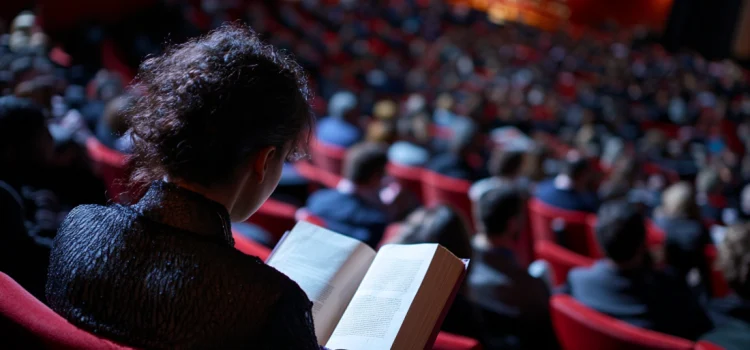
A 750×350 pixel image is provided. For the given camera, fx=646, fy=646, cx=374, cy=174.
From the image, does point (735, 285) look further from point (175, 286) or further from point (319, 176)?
point (319, 176)

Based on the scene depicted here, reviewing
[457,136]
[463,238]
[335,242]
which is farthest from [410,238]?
[457,136]

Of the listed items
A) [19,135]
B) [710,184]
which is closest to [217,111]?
[19,135]

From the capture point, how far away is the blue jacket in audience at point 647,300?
77.4 inches

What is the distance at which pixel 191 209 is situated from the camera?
851mm

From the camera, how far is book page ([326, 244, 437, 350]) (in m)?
0.93

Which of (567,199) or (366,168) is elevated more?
(366,168)

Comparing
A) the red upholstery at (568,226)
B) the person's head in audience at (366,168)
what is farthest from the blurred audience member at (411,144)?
the person's head in audience at (366,168)

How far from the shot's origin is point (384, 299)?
99 centimetres

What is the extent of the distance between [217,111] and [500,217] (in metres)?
1.41

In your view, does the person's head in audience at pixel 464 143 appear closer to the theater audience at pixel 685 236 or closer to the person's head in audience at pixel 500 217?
the theater audience at pixel 685 236

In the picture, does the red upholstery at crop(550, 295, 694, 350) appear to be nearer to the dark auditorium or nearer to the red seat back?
the dark auditorium

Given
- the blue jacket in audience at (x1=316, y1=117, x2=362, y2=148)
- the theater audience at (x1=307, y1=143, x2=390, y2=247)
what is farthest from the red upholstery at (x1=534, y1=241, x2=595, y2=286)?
the blue jacket in audience at (x1=316, y1=117, x2=362, y2=148)

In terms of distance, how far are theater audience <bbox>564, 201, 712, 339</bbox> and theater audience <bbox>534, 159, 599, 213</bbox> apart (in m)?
1.57

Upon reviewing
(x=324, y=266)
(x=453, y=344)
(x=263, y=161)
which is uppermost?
(x=263, y=161)
